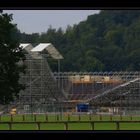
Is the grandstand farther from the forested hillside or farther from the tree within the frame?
the tree

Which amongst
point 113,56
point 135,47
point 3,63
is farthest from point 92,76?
point 3,63

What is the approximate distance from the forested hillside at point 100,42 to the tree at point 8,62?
2389 cm

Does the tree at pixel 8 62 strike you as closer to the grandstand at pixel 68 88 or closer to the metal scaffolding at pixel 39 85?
the grandstand at pixel 68 88

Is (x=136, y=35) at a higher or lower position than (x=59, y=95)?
higher

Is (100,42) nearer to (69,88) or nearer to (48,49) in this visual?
(69,88)

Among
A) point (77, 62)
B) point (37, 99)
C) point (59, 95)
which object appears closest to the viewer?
point (37, 99)

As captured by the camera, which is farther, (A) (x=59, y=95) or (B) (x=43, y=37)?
(B) (x=43, y=37)

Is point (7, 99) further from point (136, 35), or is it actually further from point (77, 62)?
point (136, 35)

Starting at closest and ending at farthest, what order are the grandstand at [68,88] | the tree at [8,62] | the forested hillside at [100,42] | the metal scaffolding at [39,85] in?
the tree at [8,62] → the metal scaffolding at [39,85] → the grandstand at [68,88] → the forested hillside at [100,42]

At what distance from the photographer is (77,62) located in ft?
144

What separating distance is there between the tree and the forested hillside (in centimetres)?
2389

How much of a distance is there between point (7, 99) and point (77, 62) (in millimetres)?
30120

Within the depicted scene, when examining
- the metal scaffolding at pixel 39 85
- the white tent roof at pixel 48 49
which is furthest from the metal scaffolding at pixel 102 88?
the white tent roof at pixel 48 49

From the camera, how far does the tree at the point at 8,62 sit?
1375 centimetres
